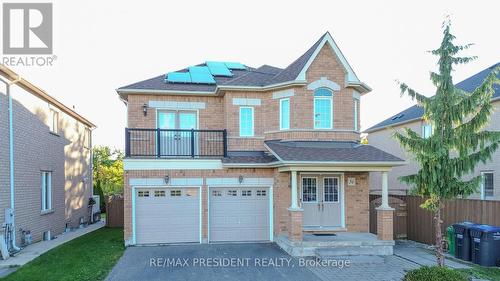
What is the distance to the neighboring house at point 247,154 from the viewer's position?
12602mm

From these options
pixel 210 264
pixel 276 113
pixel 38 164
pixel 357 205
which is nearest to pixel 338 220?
pixel 357 205

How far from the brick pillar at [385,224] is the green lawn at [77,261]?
838cm

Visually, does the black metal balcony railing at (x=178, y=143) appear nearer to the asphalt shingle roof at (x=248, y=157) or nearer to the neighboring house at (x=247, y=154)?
the neighboring house at (x=247, y=154)

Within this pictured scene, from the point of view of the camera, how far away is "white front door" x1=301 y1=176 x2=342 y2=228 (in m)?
13.2

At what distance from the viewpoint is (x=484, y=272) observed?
9117 millimetres

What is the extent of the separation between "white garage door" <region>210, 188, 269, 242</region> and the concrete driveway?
1.96 ft

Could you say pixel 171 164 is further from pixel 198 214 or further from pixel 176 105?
pixel 176 105

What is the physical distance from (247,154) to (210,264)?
4817 millimetres

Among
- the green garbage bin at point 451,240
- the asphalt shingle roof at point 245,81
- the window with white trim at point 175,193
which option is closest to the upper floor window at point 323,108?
the asphalt shingle roof at point 245,81

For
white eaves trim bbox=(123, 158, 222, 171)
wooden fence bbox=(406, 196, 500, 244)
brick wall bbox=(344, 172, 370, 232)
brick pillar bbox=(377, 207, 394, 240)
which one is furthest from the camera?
brick wall bbox=(344, 172, 370, 232)

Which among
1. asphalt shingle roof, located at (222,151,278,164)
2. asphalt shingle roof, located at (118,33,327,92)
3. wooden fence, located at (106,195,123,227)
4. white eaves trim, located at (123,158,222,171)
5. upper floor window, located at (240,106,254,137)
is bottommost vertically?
wooden fence, located at (106,195,123,227)

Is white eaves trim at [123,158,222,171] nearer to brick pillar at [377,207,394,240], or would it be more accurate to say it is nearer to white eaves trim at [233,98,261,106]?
white eaves trim at [233,98,261,106]

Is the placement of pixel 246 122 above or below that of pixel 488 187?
above

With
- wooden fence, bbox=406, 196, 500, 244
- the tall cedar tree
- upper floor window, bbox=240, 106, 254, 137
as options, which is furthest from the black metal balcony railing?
wooden fence, bbox=406, 196, 500, 244
